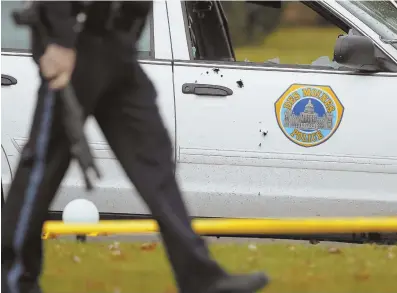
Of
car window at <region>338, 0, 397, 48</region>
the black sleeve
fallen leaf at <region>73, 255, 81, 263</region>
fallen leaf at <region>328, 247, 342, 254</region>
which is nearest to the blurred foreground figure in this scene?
the black sleeve

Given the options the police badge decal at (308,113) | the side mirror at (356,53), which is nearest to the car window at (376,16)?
the side mirror at (356,53)

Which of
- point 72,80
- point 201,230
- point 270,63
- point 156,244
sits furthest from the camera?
point 270,63

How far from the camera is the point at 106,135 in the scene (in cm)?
375

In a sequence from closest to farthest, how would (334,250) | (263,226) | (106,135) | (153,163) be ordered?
1. (153,163)
2. (106,135)
3. (263,226)
4. (334,250)

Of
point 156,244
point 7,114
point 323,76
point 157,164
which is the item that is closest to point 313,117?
point 323,76

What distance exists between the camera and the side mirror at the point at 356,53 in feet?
18.5

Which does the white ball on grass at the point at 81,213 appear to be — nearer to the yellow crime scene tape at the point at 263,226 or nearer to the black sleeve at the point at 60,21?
the yellow crime scene tape at the point at 263,226

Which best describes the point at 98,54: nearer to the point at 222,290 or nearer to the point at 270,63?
the point at 222,290

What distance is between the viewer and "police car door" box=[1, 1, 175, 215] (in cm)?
575

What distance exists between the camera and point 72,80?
11.4 feet

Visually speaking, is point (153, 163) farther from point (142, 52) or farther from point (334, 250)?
point (142, 52)

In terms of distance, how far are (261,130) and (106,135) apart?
2.12 meters

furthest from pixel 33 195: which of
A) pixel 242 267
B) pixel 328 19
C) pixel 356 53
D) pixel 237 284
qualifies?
pixel 328 19

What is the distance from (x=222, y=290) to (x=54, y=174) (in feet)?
2.40
